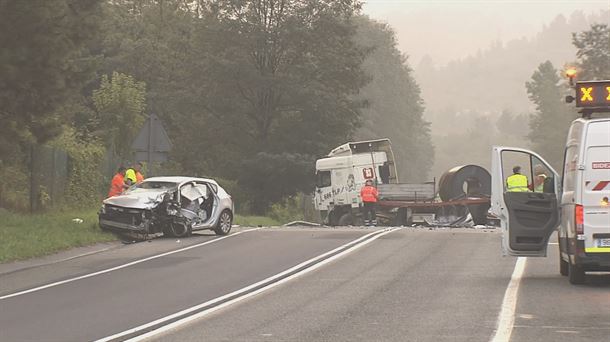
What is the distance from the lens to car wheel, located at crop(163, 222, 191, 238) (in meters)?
24.0

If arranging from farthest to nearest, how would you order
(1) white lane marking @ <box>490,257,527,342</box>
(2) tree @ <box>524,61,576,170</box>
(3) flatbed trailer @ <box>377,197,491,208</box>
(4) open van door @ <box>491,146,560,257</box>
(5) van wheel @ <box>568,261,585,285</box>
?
(2) tree @ <box>524,61,576,170</box> < (3) flatbed trailer @ <box>377,197,491,208</box> < (4) open van door @ <box>491,146,560,257</box> < (5) van wheel @ <box>568,261,585,285</box> < (1) white lane marking @ <box>490,257,527,342</box>

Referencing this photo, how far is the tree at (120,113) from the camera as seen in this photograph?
37781mm

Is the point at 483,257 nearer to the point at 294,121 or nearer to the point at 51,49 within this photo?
the point at 51,49

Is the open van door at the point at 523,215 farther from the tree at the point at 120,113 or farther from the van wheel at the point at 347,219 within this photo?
the van wheel at the point at 347,219

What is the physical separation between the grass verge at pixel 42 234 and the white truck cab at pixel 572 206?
9461 mm

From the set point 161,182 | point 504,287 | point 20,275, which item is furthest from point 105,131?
point 504,287

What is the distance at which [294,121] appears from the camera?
173 feet

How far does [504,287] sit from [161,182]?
1269 cm

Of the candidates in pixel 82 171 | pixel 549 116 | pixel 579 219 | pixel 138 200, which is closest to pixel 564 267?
pixel 579 219

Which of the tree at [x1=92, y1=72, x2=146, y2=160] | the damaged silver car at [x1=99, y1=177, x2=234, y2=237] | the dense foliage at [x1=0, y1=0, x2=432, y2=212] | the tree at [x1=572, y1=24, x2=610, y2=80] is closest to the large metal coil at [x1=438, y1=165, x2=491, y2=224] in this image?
the tree at [x1=92, y1=72, x2=146, y2=160]

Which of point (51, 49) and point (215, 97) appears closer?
point (51, 49)

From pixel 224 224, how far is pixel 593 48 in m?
74.2

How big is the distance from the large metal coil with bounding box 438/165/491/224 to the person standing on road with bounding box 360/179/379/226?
10.1 feet

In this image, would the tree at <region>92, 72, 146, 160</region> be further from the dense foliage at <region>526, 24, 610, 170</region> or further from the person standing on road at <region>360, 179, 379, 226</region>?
the dense foliage at <region>526, 24, 610, 170</region>
